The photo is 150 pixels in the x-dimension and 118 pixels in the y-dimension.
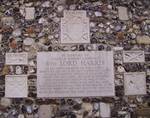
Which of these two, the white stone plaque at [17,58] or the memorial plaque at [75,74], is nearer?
the memorial plaque at [75,74]

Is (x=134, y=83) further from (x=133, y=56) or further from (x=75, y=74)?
(x=75, y=74)

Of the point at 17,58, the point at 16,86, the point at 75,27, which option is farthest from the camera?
the point at 75,27

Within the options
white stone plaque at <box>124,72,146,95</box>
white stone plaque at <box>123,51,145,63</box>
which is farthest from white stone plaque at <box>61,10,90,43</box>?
white stone plaque at <box>124,72,146,95</box>

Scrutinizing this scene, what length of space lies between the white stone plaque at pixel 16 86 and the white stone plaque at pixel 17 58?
225mm

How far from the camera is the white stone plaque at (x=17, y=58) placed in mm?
7246

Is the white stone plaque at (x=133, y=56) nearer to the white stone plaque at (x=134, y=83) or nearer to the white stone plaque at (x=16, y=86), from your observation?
the white stone plaque at (x=134, y=83)

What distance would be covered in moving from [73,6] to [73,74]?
1.18 meters

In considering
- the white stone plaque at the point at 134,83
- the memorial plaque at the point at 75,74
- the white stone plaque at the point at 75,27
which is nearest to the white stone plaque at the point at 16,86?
the memorial plaque at the point at 75,74

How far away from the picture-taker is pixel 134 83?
23.6 feet

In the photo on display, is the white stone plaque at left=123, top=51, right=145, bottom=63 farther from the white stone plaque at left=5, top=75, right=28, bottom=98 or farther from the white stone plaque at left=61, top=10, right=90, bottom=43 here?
the white stone plaque at left=5, top=75, right=28, bottom=98

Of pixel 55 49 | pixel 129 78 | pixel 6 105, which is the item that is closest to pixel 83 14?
pixel 55 49

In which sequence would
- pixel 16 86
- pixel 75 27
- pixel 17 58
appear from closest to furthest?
pixel 16 86 < pixel 17 58 < pixel 75 27

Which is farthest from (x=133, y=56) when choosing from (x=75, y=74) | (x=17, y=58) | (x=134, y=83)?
(x=17, y=58)

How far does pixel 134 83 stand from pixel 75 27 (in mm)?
1297
